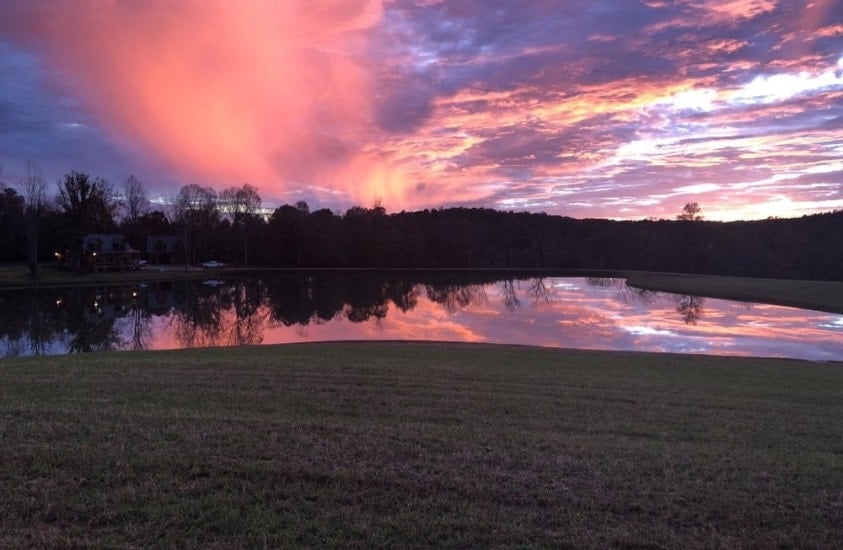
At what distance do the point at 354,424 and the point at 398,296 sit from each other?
1568 inches

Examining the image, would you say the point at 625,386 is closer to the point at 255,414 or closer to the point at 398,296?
the point at 255,414

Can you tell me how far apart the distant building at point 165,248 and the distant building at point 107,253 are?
1428cm

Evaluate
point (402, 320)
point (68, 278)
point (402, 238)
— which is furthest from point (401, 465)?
point (402, 238)

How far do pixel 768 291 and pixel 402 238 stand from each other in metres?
62.8

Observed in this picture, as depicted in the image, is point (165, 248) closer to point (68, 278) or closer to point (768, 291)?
point (68, 278)

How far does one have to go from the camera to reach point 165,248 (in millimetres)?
94000

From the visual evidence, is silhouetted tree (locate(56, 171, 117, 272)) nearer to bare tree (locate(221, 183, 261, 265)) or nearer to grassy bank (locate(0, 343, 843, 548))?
bare tree (locate(221, 183, 261, 265))

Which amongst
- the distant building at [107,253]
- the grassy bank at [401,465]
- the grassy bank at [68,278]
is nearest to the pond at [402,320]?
the grassy bank at [68,278]

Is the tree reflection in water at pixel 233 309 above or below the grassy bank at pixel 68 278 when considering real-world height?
below

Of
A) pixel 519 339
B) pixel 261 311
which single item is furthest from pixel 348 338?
pixel 261 311

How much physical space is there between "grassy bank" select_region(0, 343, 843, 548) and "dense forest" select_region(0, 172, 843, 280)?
7133 centimetres

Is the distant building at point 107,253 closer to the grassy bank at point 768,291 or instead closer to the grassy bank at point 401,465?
the grassy bank at point 768,291

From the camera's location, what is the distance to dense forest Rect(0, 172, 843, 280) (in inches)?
2997

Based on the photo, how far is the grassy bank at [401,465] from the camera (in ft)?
13.8
